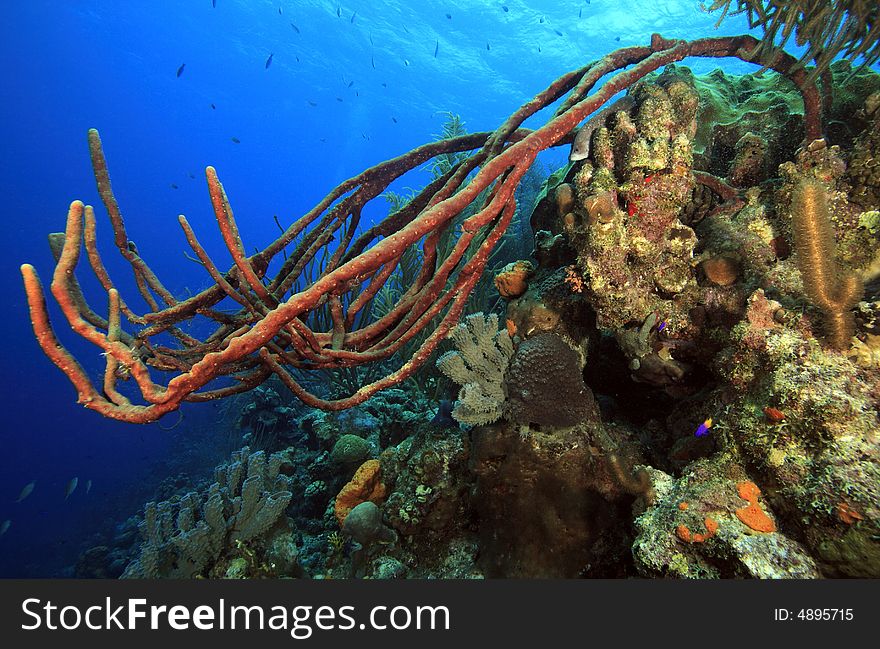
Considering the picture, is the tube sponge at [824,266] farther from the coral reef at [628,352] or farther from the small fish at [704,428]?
the small fish at [704,428]

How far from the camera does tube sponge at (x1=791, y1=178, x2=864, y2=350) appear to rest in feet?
6.15

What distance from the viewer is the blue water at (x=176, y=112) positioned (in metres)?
24.8

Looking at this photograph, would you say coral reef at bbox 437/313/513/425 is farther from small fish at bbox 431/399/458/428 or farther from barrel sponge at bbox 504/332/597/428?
→ small fish at bbox 431/399/458/428

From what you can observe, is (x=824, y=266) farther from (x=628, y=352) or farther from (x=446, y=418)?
(x=446, y=418)

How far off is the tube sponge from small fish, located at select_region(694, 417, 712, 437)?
714 mm

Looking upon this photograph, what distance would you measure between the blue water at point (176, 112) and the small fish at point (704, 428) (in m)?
15.9

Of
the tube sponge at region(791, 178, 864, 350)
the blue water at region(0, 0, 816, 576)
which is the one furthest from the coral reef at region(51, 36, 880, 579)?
the blue water at region(0, 0, 816, 576)

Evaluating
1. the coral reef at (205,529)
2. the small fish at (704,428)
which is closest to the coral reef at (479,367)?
the small fish at (704,428)

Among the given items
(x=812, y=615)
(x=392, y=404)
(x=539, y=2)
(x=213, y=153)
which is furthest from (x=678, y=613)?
(x=213, y=153)

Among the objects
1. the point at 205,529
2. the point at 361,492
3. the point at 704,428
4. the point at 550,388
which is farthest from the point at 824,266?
the point at 205,529

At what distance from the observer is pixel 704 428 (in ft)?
7.46

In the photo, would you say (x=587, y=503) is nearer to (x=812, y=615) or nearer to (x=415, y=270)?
(x=812, y=615)

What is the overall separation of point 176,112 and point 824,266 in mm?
110418

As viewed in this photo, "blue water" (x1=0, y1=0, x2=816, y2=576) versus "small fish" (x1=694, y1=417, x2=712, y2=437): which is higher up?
"blue water" (x1=0, y1=0, x2=816, y2=576)
